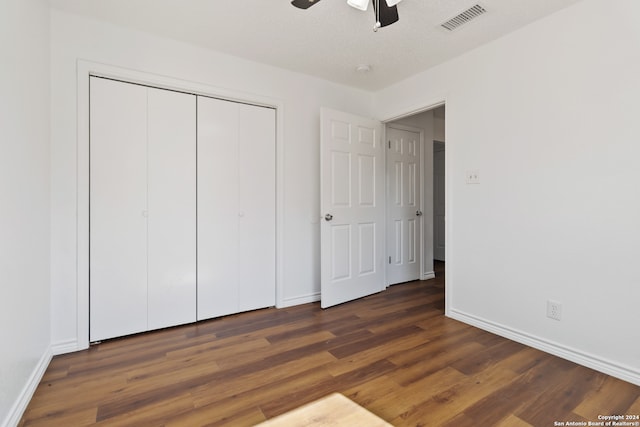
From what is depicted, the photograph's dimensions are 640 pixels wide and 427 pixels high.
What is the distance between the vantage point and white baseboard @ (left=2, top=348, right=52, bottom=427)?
146cm

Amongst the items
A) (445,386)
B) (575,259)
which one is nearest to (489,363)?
(445,386)

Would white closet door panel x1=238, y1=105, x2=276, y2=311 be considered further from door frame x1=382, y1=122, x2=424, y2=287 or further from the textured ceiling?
door frame x1=382, y1=122, x2=424, y2=287

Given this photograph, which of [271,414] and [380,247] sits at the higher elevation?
[380,247]

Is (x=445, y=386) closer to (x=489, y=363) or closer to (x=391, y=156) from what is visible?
(x=489, y=363)

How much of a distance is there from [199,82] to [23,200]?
5.30 feet

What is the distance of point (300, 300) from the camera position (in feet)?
10.9

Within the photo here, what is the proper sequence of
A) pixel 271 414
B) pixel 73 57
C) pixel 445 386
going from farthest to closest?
pixel 73 57
pixel 445 386
pixel 271 414

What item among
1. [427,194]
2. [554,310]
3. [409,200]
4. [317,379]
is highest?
[427,194]

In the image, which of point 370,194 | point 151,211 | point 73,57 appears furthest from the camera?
point 370,194

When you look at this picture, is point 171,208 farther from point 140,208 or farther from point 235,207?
point 235,207

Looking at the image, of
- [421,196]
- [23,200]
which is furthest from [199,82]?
[421,196]

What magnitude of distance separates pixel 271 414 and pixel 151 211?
1.86 meters

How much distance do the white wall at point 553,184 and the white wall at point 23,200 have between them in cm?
309

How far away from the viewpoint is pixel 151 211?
8.41 ft
